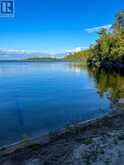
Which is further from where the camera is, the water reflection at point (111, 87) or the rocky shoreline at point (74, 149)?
the water reflection at point (111, 87)

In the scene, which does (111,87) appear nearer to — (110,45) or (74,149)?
(74,149)

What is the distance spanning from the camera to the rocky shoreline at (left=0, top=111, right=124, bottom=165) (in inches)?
238

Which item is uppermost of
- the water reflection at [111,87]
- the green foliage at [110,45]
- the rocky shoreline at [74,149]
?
the green foliage at [110,45]

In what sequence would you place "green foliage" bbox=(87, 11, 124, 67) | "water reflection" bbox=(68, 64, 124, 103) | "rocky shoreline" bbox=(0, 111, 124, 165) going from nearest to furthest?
"rocky shoreline" bbox=(0, 111, 124, 165) < "water reflection" bbox=(68, 64, 124, 103) < "green foliage" bbox=(87, 11, 124, 67)

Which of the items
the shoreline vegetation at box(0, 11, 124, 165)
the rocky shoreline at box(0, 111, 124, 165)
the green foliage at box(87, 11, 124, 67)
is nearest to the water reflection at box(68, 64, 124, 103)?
the shoreline vegetation at box(0, 11, 124, 165)

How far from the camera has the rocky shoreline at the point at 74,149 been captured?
6.04 m

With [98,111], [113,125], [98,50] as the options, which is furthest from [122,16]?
[113,125]

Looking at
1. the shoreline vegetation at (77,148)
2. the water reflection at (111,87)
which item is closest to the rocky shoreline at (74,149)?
the shoreline vegetation at (77,148)

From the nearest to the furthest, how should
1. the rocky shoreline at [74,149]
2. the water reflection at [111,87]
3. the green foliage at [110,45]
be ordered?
the rocky shoreline at [74,149], the water reflection at [111,87], the green foliage at [110,45]

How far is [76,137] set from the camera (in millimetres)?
8008

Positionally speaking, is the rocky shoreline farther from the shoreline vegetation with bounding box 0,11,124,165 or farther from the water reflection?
the water reflection

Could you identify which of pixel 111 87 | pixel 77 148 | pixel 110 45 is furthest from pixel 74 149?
pixel 110 45

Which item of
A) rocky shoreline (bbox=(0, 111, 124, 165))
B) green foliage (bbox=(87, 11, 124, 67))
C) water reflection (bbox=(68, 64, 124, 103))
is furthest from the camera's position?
green foliage (bbox=(87, 11, 124, 67))

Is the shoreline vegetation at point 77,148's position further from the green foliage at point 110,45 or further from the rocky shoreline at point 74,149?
the green foliage at point 110,45
